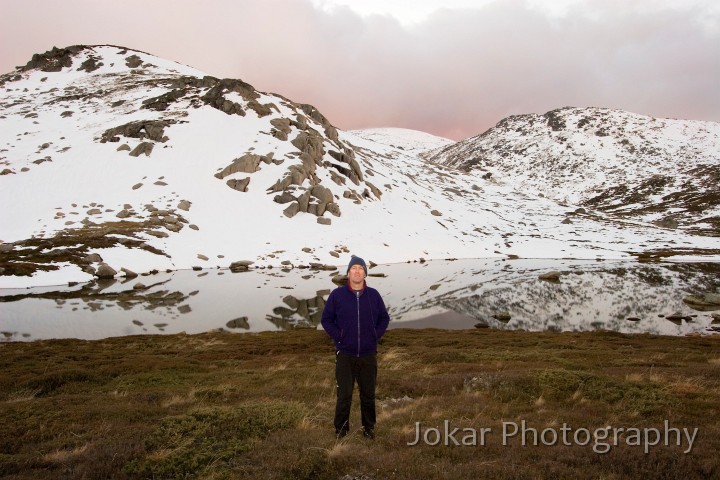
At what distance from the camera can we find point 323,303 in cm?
4262

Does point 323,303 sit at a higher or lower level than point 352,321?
lower

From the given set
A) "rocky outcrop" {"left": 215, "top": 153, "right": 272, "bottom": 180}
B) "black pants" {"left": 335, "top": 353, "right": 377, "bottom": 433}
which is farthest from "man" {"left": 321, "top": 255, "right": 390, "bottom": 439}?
"rocky outcrop" {"left": 215, "top": 153, "right": 272, "bottom": 180}

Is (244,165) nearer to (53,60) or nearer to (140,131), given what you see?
(140,131)

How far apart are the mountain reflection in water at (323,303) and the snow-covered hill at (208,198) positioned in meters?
11.8

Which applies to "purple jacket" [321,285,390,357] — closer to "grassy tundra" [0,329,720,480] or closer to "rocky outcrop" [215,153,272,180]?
"grassy tundra" [0,329,720,480]

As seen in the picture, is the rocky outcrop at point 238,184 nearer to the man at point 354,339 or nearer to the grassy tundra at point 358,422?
the grassy tundra at point 358,422

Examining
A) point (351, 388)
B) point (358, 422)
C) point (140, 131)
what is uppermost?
point (140, 131)

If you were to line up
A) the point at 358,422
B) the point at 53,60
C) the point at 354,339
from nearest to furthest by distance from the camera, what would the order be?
the point at 354,339 < the point at 358,422 < the point at 53,60

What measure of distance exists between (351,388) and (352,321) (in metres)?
1.52

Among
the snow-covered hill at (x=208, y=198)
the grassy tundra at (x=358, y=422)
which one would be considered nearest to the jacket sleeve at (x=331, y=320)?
the grassy tundra at (x=358, y=422)

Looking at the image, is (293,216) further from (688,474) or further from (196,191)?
(688,474)

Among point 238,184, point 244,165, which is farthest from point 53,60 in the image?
point 238,184

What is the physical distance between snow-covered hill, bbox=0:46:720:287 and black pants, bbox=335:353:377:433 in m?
55.2

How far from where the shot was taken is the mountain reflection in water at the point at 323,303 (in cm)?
3416
